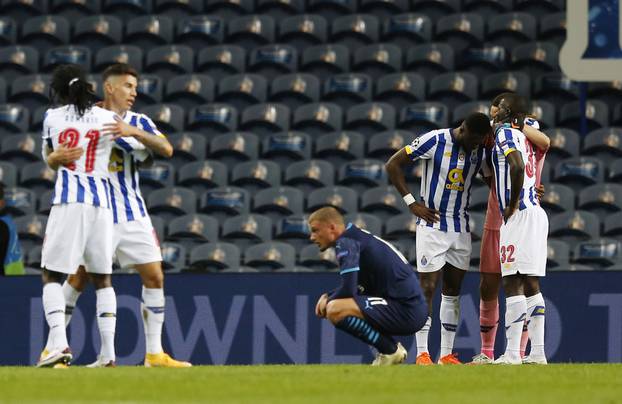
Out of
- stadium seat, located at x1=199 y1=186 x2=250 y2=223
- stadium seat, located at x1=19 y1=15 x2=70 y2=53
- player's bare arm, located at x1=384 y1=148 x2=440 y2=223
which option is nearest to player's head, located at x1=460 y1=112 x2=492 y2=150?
player's bare arm, located at x1=384 y1=148 x2=440 y2=223

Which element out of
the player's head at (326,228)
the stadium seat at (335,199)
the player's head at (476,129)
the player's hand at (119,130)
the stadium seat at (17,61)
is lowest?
the player's head at (326,228)

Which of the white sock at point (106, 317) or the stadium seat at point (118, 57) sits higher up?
the stadium seat at point (118, 57)

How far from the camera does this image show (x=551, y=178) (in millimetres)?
14633

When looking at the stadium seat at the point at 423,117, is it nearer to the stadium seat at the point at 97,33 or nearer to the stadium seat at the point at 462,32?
the stadium seat at the point at 462,32

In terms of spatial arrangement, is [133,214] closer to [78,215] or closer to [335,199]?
[78,215]

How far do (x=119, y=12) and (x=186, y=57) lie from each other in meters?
Result: 1.53

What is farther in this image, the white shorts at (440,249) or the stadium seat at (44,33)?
the stadium seat at (44,33)

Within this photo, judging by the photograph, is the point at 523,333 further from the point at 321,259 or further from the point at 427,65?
the point at 427,65

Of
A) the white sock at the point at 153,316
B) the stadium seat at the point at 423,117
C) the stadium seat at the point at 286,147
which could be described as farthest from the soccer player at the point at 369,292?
the stadium seat at the point at 423,117

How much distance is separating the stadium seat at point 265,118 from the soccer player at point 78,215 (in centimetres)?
735

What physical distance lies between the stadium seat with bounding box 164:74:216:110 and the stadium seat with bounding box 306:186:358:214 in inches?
102

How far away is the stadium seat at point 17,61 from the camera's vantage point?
55.5ft

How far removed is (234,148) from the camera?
599 inches

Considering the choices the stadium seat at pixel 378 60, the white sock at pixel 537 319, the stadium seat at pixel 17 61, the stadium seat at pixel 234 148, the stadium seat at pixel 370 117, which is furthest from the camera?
the stadium seat at pixel 17 61
